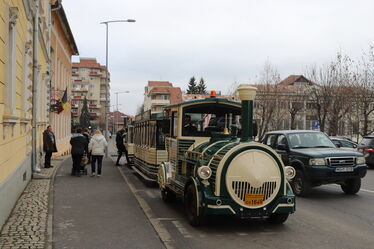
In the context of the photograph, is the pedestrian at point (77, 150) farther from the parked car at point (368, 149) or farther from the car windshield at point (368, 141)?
the car windshield at point (368, 141)

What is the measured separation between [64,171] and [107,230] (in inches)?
375

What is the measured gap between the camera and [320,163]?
10344 millimetres

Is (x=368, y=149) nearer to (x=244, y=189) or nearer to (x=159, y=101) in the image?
(x=244, y=189)

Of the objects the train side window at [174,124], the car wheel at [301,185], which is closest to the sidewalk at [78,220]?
the train side window at [174,124]

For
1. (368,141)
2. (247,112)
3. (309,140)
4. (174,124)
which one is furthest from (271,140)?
(368,141)

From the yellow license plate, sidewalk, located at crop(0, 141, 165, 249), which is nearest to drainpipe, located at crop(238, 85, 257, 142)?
the yellow license plate

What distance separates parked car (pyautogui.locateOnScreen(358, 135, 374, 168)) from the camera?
19438 mm

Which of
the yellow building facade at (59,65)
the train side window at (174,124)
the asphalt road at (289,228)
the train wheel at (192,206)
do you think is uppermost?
the yellow building facade at (59,65)

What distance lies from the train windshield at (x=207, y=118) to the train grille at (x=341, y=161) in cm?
268

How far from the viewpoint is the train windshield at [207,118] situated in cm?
904

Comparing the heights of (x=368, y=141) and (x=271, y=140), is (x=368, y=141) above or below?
below

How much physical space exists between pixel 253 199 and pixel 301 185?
444cm

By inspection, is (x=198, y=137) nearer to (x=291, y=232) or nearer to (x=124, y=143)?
(x=291, y=232)

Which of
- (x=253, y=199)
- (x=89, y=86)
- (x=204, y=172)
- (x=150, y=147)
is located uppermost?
(x=89, y=86)
